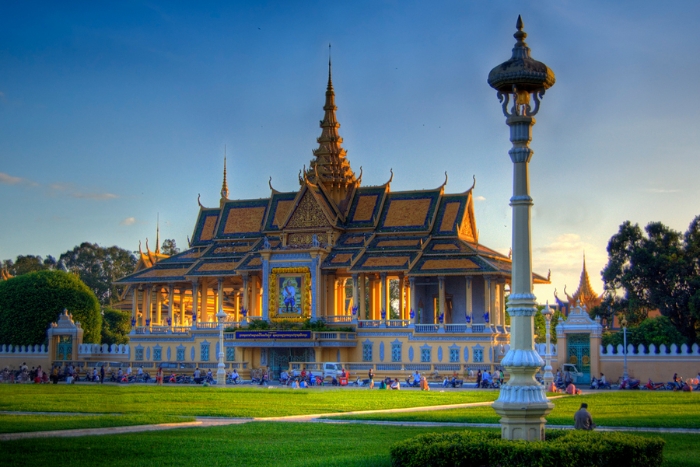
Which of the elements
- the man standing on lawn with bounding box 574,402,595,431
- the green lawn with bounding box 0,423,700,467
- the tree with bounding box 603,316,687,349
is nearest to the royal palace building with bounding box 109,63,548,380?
the tree with bounding box 603,316,687,349

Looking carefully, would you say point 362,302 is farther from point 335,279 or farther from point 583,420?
point 583,420

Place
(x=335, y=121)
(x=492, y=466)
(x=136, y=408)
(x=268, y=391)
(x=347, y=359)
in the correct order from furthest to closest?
(x=335, y=121) → (x=347, y=359) → (x=268, y=391) → (x=136, y=408) → (x=492, y=466)

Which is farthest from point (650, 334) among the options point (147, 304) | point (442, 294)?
point (147, 304)

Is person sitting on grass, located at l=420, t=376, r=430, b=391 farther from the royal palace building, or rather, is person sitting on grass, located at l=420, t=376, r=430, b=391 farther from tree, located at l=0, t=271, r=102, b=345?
tree, located at l=0, t=271, r=102, b=345

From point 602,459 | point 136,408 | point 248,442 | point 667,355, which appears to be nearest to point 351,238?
point 667,355

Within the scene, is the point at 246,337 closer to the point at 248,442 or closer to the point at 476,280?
the point at 476,280

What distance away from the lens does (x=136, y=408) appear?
33.4 m

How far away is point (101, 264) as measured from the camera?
362ft

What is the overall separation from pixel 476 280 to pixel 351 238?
958cm

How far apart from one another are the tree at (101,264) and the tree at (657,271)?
63.1 m

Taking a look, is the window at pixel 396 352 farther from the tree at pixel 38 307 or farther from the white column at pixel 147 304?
the tree at pixel 38 307

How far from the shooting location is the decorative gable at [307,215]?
72.8 metres

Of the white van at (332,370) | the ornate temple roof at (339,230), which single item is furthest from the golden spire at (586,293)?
the white van at (332,370)

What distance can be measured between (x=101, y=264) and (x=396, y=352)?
56019 mm
